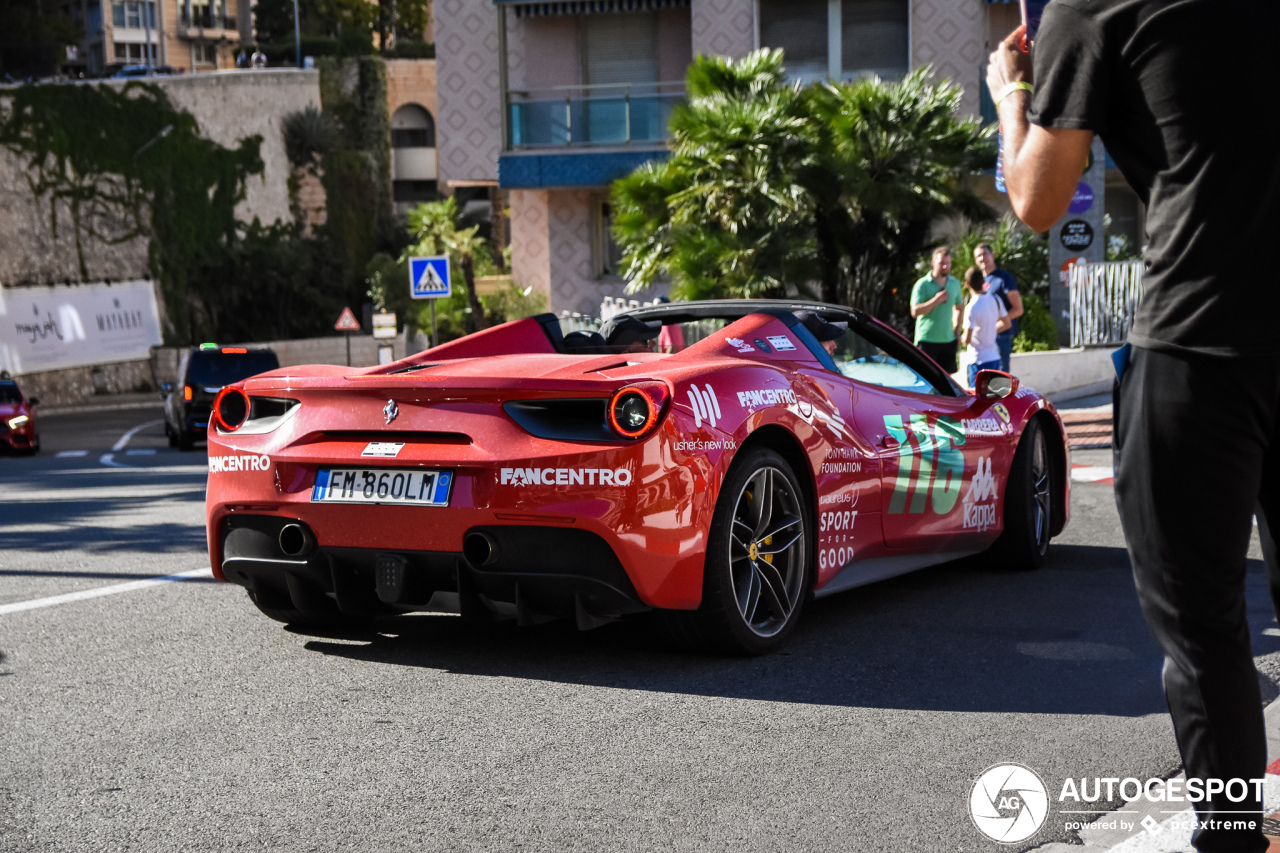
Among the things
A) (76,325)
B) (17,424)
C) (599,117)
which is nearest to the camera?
(17,424)

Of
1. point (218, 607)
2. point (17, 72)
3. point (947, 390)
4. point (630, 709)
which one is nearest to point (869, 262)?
point (947, 390)

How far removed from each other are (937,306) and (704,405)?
28.6 ft

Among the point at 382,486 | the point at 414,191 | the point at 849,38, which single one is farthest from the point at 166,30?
the point at 382,486

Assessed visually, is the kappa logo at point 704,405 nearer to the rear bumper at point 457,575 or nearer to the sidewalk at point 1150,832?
the rear bumper at point 457,575

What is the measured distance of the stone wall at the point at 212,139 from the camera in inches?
1624

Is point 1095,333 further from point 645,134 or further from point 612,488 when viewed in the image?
point 612,488

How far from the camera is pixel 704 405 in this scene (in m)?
4.82

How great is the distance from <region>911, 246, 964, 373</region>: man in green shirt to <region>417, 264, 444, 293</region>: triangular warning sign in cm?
1199

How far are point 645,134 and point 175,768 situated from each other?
26.0 metres

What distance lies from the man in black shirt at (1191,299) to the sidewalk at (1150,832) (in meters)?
0.62

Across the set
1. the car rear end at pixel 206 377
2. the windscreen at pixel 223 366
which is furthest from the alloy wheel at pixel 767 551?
the windscreen at pixel 223 366

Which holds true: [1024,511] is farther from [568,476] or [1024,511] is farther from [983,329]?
[983,329]

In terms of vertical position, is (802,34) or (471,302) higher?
(802,34)

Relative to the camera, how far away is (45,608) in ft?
20.2
